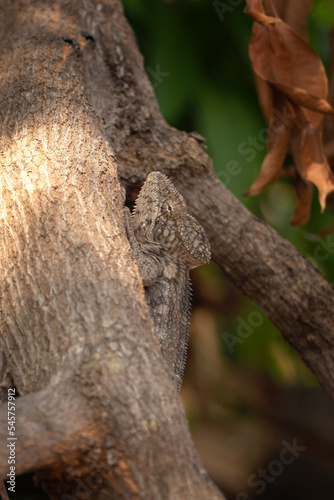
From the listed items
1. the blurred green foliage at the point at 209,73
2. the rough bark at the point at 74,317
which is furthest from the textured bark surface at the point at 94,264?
the blurred green foliage at the point at 209,73

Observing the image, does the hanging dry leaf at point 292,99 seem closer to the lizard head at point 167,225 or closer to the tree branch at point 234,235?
the tree branch at point 234,235

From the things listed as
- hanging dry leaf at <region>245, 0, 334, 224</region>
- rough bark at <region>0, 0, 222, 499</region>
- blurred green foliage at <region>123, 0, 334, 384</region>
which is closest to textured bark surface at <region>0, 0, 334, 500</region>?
rough bark at <region>0, 0, 222, 499</region>

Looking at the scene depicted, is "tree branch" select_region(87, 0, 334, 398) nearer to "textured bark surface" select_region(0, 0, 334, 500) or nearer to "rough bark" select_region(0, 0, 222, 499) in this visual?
"textured bark surface" select_region(0, 0, 334, 500)

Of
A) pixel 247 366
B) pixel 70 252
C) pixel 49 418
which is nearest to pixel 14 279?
pixel 70 252

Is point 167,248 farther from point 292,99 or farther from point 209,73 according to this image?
point 209,73

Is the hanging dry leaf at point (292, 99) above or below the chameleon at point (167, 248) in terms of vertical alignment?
above

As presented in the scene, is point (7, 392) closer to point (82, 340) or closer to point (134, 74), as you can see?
point (82, 340)
